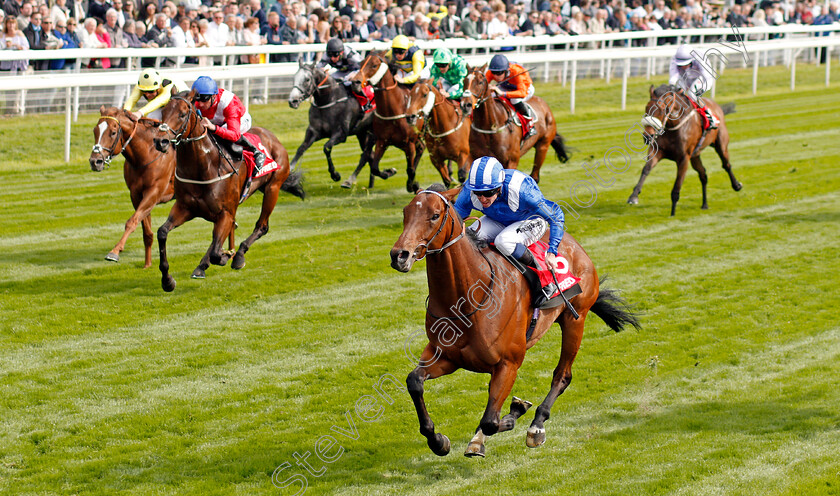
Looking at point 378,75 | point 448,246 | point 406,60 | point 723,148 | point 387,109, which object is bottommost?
point 448,246

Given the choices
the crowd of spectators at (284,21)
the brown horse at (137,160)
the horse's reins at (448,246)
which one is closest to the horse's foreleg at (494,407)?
the horse's reins at (448,246)

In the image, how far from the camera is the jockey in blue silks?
17.8 ft

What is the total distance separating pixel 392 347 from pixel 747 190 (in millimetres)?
8000

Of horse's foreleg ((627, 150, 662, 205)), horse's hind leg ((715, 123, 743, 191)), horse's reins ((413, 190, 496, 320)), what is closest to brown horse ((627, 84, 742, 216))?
horse's foreleg ((627, 150, 662, 205))

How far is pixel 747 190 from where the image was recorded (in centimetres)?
1397

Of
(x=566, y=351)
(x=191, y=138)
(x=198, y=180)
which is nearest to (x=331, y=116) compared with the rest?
(x=198, y=180)

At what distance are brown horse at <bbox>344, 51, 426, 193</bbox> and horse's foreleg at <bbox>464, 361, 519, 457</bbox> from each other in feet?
24.8

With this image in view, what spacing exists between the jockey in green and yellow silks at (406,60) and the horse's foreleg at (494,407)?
811cm

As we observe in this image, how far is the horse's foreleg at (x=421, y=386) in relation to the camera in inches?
207

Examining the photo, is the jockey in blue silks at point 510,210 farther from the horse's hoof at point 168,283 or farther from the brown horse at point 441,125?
the brown horse at point 441,125

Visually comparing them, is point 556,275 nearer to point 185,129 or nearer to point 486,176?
point 486,176

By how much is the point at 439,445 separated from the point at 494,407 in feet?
1.17

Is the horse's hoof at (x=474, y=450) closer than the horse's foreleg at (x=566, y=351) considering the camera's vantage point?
Yes

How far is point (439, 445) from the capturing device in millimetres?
5363
